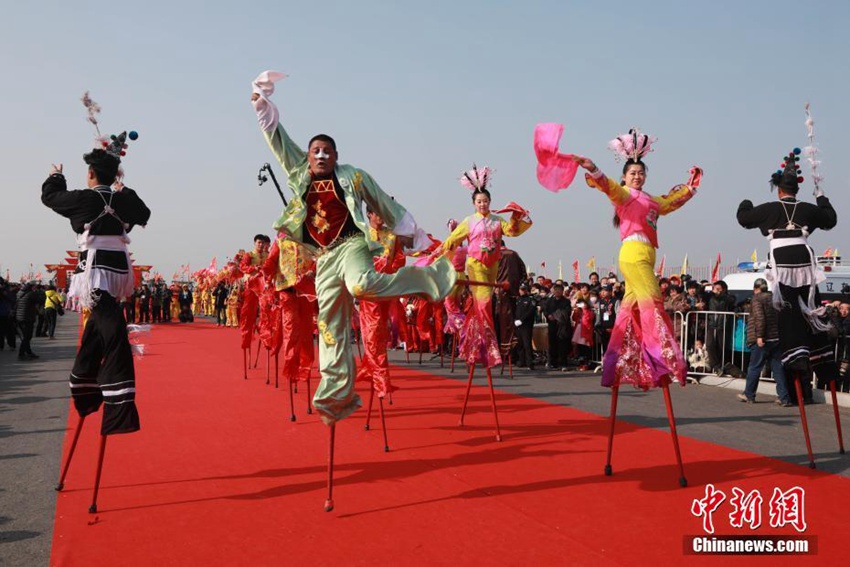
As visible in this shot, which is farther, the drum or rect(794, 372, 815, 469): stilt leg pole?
the drum

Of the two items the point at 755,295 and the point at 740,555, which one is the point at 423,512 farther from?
the point at 755,295

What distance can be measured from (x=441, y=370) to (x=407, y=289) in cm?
846

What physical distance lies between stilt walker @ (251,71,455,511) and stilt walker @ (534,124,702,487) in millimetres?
1119

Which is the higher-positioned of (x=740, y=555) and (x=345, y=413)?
(x=345, y=413)

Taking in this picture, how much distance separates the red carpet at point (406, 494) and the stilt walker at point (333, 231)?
29.4 inches

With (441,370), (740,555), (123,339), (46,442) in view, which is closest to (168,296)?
(441,370)

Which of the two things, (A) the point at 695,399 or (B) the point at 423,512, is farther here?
(A) the point at 695,399

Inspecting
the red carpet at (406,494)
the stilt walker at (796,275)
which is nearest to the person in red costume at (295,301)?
the red carpet at (406,494)

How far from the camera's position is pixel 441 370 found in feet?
40.8

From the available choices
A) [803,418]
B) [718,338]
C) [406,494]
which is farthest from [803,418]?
[718,338]

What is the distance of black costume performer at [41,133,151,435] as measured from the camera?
4.23 metres

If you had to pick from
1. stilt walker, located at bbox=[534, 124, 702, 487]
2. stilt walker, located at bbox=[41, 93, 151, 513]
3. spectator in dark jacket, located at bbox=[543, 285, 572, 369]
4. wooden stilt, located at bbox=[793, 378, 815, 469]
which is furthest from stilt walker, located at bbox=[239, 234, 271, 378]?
wooden stilt, located at bbox=[793, 378, 815, 469]

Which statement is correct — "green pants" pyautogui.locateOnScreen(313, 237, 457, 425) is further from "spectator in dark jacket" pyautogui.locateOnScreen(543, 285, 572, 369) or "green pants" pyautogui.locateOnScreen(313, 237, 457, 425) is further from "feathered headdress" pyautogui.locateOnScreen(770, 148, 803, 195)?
"spectator in dark jacket" pyautogui.locateOnScreen(543, 285, 572, 369)

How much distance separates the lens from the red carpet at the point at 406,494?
334cm
